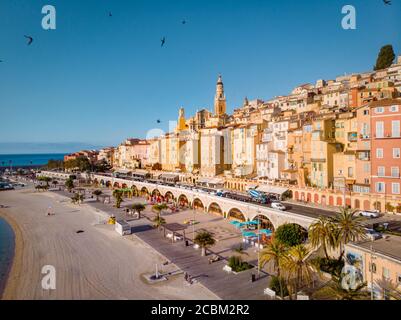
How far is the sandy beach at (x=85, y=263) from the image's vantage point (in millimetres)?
27016

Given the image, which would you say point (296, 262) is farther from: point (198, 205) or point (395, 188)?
point (198, 205)

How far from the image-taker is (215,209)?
2452 inches

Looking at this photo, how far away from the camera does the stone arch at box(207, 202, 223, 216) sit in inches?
2365

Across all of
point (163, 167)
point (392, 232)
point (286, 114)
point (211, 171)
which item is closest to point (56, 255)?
point (392, 232)

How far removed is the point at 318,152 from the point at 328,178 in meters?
5.17

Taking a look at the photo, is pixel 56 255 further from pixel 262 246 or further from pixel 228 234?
pixel 262 246

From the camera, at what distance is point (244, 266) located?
30625mm

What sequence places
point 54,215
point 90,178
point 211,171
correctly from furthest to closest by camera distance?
point 90,178 < point 211,171 < point 54,215

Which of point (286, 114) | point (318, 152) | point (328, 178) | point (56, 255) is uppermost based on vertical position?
point (286, 114)

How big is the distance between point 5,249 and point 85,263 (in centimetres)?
1923

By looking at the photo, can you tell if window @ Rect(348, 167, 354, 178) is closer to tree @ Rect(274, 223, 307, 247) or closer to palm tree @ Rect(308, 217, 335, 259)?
tree @ Rect(274, 223, 307, 247)

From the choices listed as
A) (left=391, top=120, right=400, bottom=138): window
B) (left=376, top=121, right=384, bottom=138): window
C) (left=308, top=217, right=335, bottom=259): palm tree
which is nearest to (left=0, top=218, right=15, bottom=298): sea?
(left=308, top=217, right=335, bottom=259): palm tree

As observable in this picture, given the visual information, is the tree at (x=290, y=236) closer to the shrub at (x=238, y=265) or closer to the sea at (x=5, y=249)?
the shrub at (x=238, y=265)

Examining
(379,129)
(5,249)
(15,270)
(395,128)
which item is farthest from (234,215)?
(5,249)
